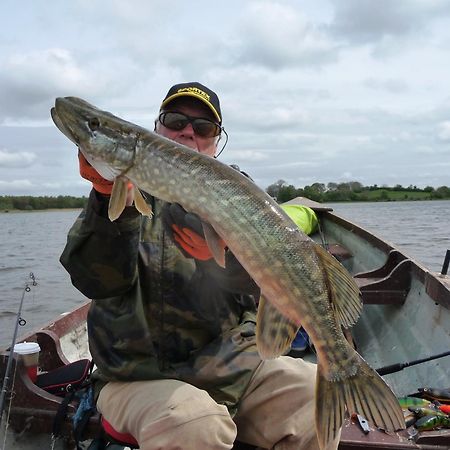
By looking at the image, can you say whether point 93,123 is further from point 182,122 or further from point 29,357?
point 29,357

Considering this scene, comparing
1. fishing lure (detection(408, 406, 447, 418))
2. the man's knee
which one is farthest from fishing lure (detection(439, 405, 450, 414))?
the man's knee

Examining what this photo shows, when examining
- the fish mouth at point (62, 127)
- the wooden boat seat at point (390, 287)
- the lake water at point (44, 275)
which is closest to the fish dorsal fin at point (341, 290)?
the fish mouth at point (62, 127)

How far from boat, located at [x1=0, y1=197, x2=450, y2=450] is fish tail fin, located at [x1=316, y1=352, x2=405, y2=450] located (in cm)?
58

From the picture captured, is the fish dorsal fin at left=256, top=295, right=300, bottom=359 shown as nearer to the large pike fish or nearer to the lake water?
the large pike fish

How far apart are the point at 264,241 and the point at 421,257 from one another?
41.2ft

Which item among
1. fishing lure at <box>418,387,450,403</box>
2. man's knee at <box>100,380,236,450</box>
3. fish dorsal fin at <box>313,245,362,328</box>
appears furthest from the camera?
fishing lure at <box>418,387,450,403</box>

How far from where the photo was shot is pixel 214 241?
2225mm

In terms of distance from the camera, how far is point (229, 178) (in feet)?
7.27

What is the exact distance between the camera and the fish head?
2352mm

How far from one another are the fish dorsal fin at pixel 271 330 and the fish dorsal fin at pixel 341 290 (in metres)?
0.24

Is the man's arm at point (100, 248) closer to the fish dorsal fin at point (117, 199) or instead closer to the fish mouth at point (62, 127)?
the fish dorsal fin at point (117, 199)

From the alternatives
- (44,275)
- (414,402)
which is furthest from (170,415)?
(44,275)

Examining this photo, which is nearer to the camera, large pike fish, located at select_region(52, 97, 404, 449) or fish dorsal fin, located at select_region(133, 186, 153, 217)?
large pike fish, located at select_region(52, 97, 404, 449)

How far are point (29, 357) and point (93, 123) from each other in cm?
159
